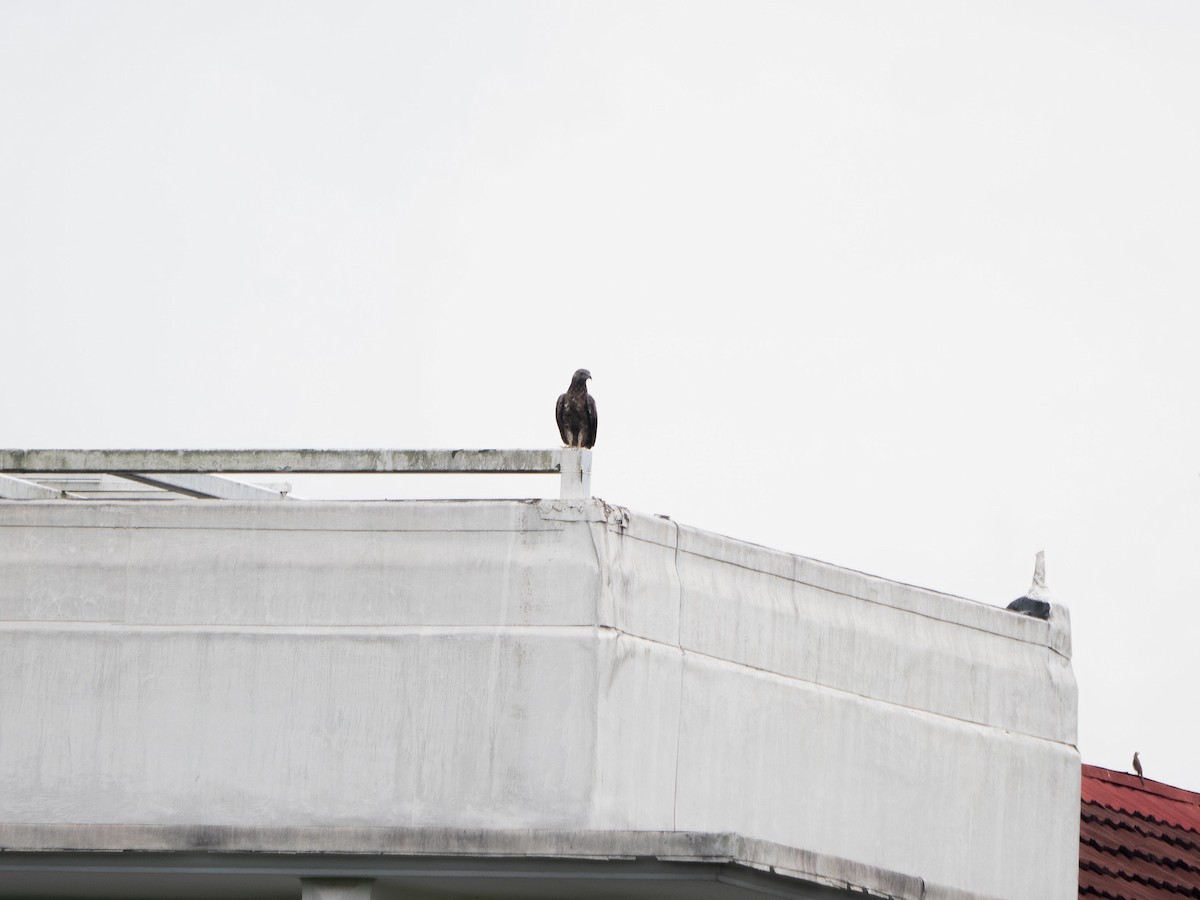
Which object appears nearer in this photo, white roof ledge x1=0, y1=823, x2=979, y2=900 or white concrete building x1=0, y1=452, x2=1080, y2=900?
white roof ledge x1=0, y1=823, x2=979, y2=900

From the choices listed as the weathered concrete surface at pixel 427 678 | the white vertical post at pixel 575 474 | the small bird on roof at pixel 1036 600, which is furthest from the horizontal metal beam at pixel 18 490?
the small bird on roof at pixel 1036 600

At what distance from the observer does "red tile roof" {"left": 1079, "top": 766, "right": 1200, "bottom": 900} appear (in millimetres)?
13148

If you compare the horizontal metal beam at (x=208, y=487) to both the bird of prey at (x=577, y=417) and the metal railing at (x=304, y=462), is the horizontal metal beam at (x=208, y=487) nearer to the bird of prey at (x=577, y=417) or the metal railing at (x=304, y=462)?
the metal railing at (x=304, y=462)

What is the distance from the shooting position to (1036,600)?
1180cm

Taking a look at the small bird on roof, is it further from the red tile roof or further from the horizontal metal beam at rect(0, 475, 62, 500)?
the horizontal metal beam at rect(0, 475, 62, 500)

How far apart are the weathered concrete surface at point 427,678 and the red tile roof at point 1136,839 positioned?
3156 mm

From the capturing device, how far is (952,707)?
11.0 metres

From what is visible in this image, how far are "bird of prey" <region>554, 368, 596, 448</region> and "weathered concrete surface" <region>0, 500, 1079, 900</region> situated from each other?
0.59 metres

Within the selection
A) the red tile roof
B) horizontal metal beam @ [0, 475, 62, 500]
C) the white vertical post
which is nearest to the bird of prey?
the white vertical post

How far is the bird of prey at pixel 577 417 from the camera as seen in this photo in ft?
33.7

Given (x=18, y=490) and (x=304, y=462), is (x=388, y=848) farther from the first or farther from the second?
(x=18, y=490)

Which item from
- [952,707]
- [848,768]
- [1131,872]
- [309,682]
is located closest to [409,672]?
[309,682]

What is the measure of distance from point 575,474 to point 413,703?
1.38m

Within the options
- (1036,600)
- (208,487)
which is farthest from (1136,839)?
(208,487)
